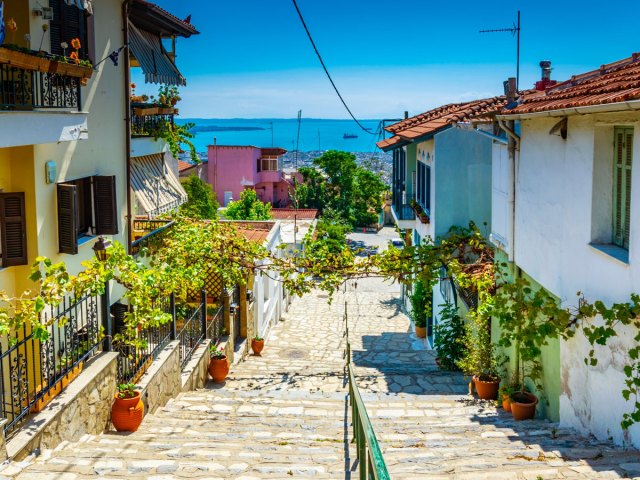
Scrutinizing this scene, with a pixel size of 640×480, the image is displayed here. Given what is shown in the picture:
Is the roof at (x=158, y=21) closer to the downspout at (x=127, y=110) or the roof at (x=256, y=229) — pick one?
the downspout at (x=127, y=110)

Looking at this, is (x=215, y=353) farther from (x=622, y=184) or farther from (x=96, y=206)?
(x=622, y=184)

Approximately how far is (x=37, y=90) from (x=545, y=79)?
38.0 ft

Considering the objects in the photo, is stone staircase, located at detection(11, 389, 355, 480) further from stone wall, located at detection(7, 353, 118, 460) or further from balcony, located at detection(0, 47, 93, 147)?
balcony, located at detection(0, 47, 93, 147)

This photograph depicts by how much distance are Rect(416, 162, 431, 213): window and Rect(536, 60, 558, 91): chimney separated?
15.6ft

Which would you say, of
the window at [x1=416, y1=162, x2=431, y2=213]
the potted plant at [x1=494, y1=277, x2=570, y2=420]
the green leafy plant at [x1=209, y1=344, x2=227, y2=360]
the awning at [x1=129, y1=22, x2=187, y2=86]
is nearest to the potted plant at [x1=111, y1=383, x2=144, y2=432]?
the potted plant at [x1=494, y1=277, x2=570, y2=420]

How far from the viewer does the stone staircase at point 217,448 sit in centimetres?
721

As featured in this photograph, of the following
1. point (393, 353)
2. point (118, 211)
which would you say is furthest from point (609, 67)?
point (393, 353)

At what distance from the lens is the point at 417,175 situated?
76.7 ft

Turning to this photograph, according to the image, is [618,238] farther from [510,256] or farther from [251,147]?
[251,147]

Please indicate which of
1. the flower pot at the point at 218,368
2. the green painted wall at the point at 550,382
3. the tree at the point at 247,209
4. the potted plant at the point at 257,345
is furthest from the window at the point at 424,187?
the tree at the point at 247,209

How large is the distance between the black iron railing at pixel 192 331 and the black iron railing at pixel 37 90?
5.36m

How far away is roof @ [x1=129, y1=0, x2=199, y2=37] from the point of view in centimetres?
1479

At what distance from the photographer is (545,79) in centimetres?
1630

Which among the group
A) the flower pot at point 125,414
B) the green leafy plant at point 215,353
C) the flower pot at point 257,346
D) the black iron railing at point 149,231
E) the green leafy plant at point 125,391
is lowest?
the flower pot at point 257,346
